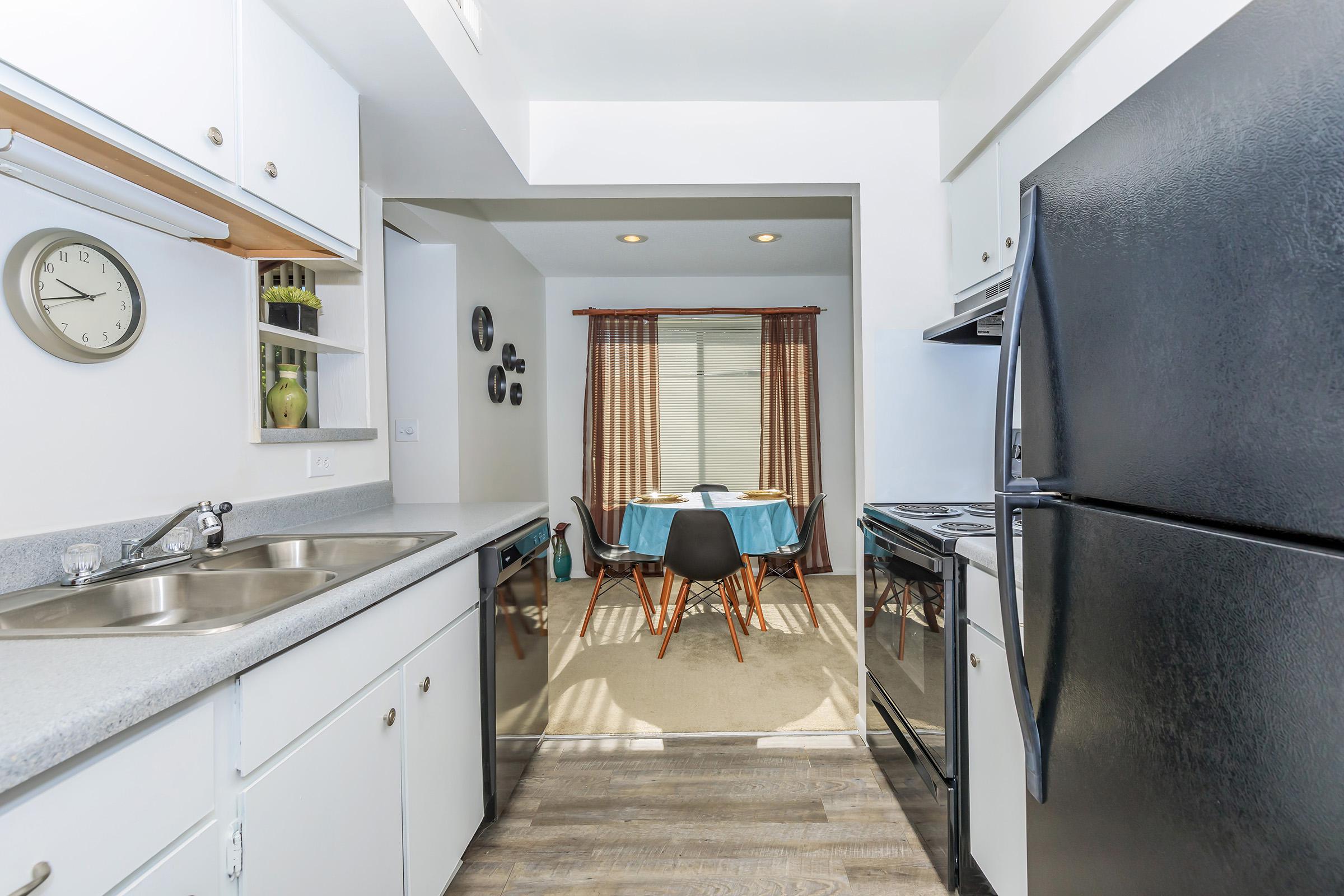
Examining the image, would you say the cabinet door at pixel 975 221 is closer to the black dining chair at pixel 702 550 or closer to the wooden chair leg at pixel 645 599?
the black dining chair at pixel 702 550

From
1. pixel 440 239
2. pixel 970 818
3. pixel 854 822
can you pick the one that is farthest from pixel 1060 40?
pixel 440 239

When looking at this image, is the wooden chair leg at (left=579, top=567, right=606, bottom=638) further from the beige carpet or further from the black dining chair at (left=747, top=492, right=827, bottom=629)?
the black dining chair at (left=747, top=492, right=827, bottom=629)

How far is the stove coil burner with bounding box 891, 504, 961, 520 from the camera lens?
80.7 inches

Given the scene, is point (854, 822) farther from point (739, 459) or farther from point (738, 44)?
point (739, 459)

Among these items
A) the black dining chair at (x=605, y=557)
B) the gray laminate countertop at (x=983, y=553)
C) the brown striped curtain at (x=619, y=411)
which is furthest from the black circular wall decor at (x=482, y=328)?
the gray laminate countertop at (x=983, y=553)

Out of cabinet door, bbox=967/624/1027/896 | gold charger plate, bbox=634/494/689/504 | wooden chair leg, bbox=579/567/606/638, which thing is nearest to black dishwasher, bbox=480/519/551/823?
cabinet door, bbox=967/624/1027/896

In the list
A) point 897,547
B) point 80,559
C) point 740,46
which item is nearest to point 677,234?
point 740,46

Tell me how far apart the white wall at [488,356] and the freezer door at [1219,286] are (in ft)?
9.44

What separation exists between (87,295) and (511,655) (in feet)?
4.56

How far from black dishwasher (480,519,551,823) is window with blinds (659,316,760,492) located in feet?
10.3

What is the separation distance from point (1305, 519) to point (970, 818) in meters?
1.39

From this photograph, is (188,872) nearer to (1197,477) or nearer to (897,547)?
(1197,477)

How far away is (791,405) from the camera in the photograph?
5379mm

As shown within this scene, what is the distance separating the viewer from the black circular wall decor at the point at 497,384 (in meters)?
3.99
